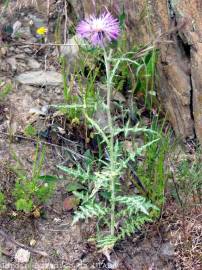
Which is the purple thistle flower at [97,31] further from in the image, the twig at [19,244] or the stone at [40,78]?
the stone at [40,78]

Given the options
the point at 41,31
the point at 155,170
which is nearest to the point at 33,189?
the point at 155,170

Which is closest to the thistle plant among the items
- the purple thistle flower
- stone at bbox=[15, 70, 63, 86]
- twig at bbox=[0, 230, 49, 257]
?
the purple thistle flower

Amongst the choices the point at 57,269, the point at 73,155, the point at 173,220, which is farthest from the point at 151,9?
the point at 57,269

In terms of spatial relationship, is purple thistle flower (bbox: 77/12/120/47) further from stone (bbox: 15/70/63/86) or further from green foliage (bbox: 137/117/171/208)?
stone (bbox: 15/70/63/86)

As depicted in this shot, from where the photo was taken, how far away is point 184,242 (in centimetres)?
314

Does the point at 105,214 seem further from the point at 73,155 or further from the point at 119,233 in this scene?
the point at 73,155

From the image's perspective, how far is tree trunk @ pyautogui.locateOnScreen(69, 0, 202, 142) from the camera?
3.41 metres

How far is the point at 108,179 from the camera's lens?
281 cm

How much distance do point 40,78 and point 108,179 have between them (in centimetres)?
138

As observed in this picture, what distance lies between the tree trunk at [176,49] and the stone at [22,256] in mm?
1196

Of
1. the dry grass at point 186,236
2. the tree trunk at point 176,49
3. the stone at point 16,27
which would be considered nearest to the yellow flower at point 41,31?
the stone at point 16,27

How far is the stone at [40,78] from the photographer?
395 centimetres

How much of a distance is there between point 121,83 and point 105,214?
911 mm

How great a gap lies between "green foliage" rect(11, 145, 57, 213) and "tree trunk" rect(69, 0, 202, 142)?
2.92 ft
